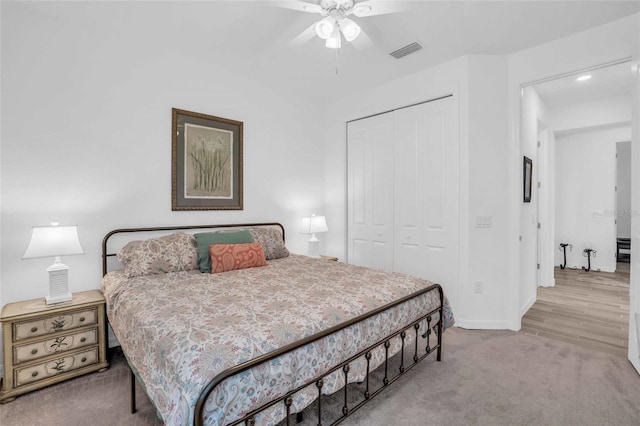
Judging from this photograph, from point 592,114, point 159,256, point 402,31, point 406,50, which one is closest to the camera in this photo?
point 159,256

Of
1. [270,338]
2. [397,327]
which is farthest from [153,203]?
[397,327]

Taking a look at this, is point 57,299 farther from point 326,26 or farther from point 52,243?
point 326,26

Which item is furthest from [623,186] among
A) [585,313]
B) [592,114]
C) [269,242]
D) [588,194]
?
[269,242]

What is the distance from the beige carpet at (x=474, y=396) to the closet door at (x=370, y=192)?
5.63 feet

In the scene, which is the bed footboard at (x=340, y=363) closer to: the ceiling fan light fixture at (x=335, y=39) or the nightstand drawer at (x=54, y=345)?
the nightstand drawer at (x=54, y=345)

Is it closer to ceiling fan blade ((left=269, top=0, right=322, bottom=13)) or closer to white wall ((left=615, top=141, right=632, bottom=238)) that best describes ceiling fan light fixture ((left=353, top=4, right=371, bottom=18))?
ceiling fan blade ((left=269, top=0, right=322, bottom=13))

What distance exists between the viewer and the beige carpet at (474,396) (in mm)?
1855

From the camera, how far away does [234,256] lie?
2824 millimetres

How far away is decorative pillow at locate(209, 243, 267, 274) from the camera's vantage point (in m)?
2.74

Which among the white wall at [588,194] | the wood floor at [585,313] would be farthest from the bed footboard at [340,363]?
the white wall at [588,194]

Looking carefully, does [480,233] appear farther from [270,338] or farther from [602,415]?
[270,338]

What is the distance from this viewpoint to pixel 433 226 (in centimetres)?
354

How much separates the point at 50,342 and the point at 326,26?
2977 millimetres

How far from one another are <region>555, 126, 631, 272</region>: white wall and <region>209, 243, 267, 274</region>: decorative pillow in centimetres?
605
